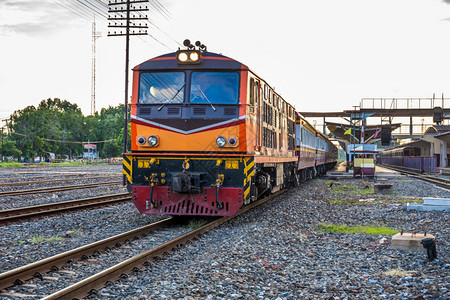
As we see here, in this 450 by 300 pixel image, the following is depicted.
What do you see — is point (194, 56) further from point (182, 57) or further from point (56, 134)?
point (56, 134)

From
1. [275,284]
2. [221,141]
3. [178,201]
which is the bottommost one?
[275,284]

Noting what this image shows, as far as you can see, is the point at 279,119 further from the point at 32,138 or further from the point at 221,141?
the point at 32,138

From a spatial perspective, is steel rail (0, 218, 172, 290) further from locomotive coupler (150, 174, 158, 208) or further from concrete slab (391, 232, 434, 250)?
concrete slab (391, 232, 434, 250)

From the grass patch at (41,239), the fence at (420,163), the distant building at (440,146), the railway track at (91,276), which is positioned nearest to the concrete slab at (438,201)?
the railway track at (91,276)

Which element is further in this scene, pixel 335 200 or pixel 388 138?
pixel 388 138

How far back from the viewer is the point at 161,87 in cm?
1012

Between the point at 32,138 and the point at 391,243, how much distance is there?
8093cm

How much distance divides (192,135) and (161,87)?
1.30 meters

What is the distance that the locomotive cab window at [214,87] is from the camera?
9867 millimetres

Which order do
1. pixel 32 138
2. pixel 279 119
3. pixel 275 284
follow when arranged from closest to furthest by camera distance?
1. pixel 275 284
2. pixel 279 119
3. pixel 32 138

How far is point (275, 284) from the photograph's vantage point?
5.89 meters

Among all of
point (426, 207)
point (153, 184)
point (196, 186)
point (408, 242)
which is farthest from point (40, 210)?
point (426, 207)

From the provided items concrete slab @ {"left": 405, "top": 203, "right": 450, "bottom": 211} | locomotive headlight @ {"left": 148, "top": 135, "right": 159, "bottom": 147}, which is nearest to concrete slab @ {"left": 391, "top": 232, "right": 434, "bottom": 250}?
locomotive headlight @ {"left": 148, "top": 135, "right": 159, "bottom": 147}


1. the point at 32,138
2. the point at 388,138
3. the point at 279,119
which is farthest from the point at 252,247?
the point at 32,138
